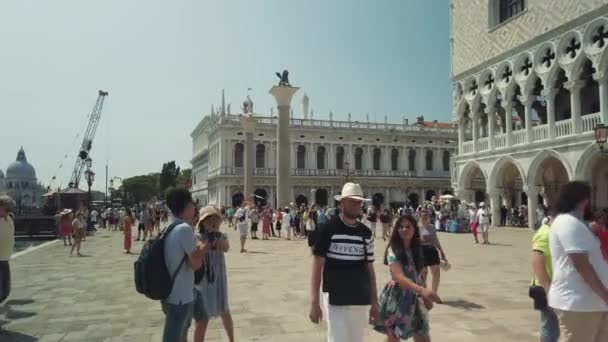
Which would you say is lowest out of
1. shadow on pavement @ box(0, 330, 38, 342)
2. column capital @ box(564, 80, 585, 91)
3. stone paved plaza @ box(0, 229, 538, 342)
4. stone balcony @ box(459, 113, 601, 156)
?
shadow on pavement @ box(0, 330, 38, 342)

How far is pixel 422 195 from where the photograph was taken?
183 feet

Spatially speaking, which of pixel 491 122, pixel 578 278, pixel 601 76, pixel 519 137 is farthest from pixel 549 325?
pixel 491 122

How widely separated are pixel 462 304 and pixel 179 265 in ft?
16.1

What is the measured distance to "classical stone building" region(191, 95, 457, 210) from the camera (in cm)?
5016

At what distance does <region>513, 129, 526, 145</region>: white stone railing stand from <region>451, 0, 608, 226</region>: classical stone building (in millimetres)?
50

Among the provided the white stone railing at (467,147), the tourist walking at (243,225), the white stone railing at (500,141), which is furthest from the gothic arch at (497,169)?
the tourist walking at (243,225)

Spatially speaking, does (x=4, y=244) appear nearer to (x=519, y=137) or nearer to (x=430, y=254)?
A: (x=430, y=254)

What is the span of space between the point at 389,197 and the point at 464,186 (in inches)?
1104

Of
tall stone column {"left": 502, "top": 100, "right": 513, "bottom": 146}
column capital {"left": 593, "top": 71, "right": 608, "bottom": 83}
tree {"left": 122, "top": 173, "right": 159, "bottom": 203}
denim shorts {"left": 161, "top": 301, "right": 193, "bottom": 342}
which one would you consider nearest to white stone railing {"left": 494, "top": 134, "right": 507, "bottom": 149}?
tall stone column {"left": 502, "top": 100, "right": 513, "bottom": 146}

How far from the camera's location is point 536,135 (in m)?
21.8

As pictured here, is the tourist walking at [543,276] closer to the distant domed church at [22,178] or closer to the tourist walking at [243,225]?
the tourist walking at [243,225]

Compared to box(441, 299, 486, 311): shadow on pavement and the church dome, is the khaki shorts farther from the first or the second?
the church dome

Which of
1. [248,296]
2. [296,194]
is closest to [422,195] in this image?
[296,194]

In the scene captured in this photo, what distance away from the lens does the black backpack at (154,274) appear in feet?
10.9
